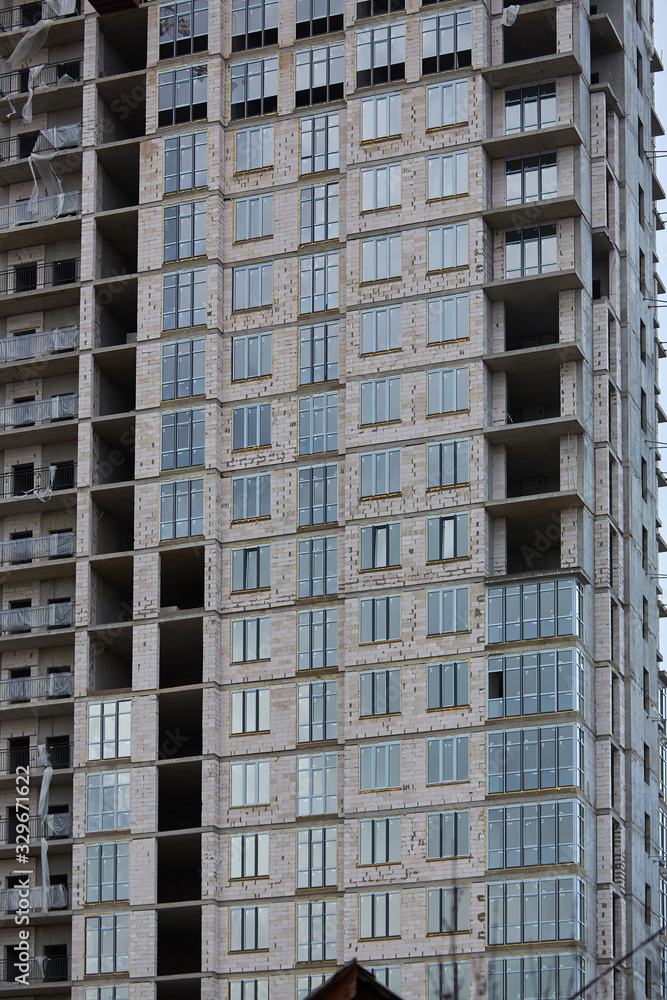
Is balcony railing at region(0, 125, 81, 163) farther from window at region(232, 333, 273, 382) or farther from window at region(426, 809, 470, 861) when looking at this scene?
window at region(426, 809, 470, 861)

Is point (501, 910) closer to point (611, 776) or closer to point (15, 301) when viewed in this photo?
point (611, 776)

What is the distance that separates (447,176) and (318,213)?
21.5 ft

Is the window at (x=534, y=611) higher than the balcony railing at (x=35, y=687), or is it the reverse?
the window at (x=534, y=611)

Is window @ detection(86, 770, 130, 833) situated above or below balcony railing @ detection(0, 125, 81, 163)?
below

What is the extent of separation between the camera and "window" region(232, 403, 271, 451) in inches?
3445

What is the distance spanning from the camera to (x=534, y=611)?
79.9m

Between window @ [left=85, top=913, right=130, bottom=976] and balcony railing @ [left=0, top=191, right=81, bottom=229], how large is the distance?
3362cm

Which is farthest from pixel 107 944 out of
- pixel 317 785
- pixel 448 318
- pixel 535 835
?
pixel 448 318

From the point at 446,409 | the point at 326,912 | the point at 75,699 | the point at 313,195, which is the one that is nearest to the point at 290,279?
the point at 313,195

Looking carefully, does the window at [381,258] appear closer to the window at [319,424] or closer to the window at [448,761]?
the window at [319,424]

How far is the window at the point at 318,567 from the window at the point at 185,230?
49.1 feet

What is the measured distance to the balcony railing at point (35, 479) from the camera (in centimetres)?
9262

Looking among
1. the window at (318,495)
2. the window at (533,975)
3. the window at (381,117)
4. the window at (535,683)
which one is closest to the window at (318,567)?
the window at (318,495)

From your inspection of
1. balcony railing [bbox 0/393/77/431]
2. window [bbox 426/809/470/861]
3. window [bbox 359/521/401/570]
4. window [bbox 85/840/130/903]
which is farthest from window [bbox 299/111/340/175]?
A: window [bbox 85/840/130/903]
